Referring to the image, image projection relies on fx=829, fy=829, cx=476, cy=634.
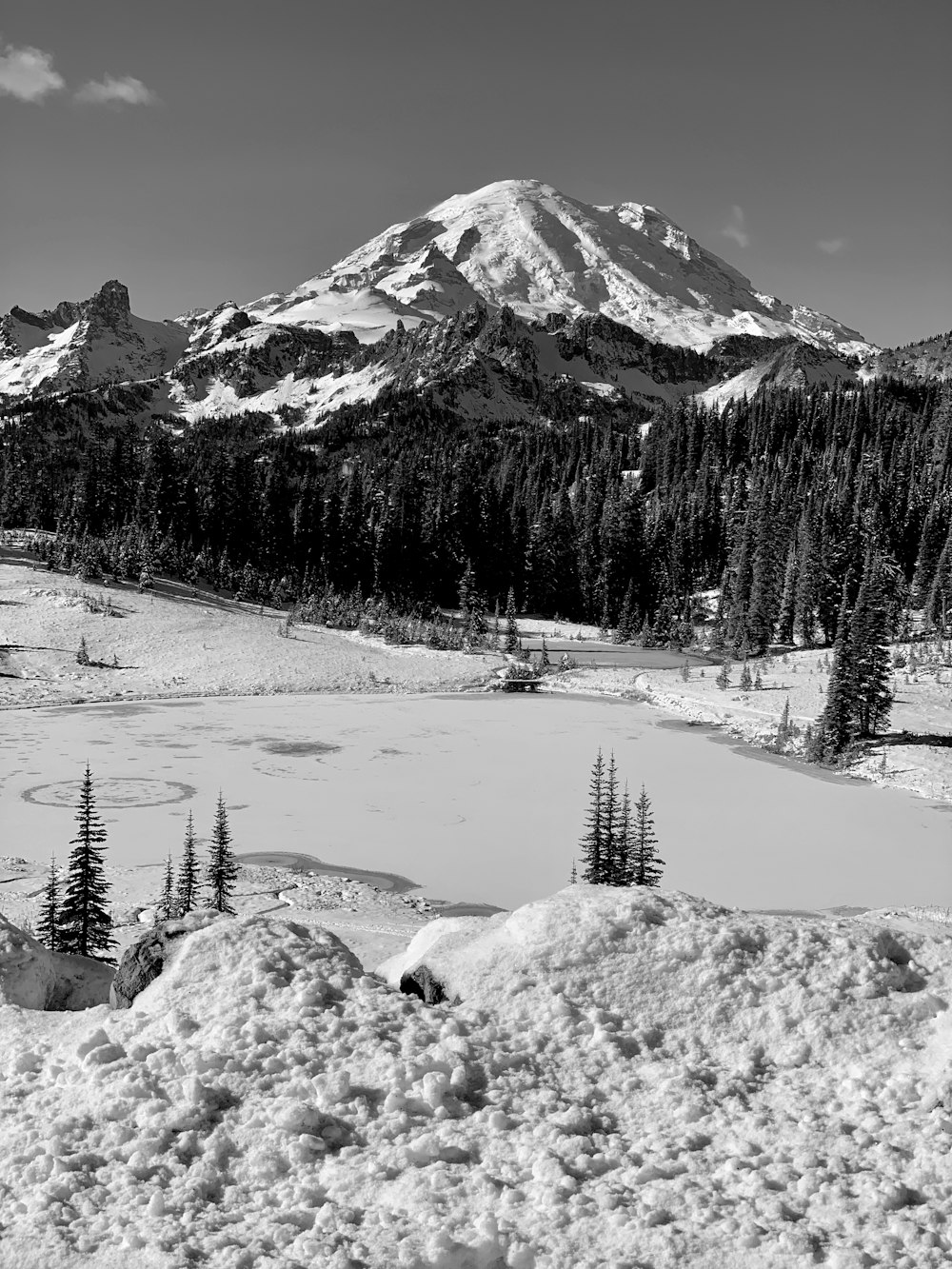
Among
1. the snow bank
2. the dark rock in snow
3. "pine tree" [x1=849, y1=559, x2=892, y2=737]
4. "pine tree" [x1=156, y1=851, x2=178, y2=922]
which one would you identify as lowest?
"pine tree" [x1=156, y1=851, x2=178, y2=922]

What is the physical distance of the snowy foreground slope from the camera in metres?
5.07

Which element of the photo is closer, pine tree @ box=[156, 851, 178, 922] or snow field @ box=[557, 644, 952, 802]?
pine tree @ box=[156, 851, 178, 922]

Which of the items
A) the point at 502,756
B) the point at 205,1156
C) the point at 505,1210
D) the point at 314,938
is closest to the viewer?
the point at 505,1210

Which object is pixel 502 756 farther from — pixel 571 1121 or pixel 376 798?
pixel 571 1121

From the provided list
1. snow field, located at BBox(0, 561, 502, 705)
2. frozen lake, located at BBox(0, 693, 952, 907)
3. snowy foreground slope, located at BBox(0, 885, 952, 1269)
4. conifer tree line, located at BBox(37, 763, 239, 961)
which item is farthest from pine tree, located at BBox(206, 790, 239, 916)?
snow field, located at BBox(0, 561, 502, 705)

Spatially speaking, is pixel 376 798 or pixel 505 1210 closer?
pixel 505 1210

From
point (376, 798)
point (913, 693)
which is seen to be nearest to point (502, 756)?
point (376, 798)

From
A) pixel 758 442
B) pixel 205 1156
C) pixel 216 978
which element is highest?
pixel 758 442

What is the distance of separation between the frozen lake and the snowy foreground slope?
1429 cm

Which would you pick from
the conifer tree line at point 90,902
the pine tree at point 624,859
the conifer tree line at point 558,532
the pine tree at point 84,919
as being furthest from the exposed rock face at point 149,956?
the conifer tree line at point 558,532

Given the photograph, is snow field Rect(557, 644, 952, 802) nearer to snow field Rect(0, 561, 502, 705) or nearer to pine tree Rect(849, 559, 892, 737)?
pine tree Rect(849, 559, 892, 737)

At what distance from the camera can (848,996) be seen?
724 cm

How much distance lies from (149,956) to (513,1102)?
3.75 metres

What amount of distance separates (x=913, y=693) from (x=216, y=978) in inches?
2060
